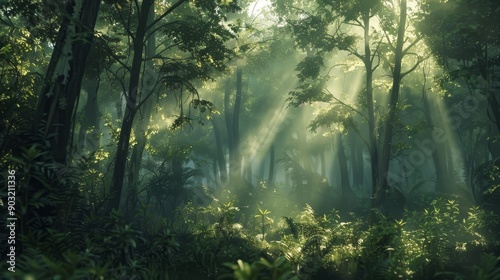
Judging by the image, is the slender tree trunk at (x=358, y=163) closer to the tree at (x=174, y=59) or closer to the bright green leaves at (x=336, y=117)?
the bright green leaves at (x=336, y=117)

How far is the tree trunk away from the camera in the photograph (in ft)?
21.6

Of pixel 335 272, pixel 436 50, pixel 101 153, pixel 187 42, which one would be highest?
pixel 436 50

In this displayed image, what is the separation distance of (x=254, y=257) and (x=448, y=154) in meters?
34.9

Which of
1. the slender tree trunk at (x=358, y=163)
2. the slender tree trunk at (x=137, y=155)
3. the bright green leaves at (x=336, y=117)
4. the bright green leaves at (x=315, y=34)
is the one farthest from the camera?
the slender tree trunk at (x=358, y=163)

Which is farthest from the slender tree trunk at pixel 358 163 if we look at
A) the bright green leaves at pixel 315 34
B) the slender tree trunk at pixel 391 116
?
the slender tree trunk at pixel 391 116

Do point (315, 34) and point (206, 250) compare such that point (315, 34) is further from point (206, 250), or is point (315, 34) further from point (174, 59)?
point (206, 250)

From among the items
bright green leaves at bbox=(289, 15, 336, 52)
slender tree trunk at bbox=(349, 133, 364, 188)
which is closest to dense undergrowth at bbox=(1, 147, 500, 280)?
bright green leaves at bbox=(289, 15, 336, 52)

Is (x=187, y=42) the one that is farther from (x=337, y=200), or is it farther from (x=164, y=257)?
(x=337, y=200)

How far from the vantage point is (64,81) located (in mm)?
6797

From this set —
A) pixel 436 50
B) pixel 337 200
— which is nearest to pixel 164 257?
pixel 436 50

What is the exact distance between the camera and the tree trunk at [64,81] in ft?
21.6

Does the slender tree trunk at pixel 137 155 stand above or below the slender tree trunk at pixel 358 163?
below

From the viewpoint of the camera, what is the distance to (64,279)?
318 centimetres

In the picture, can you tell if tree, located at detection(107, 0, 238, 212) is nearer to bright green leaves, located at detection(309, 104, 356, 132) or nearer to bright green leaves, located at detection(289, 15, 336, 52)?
bright green leaves, located at detection(289, 15, 336, 52)
